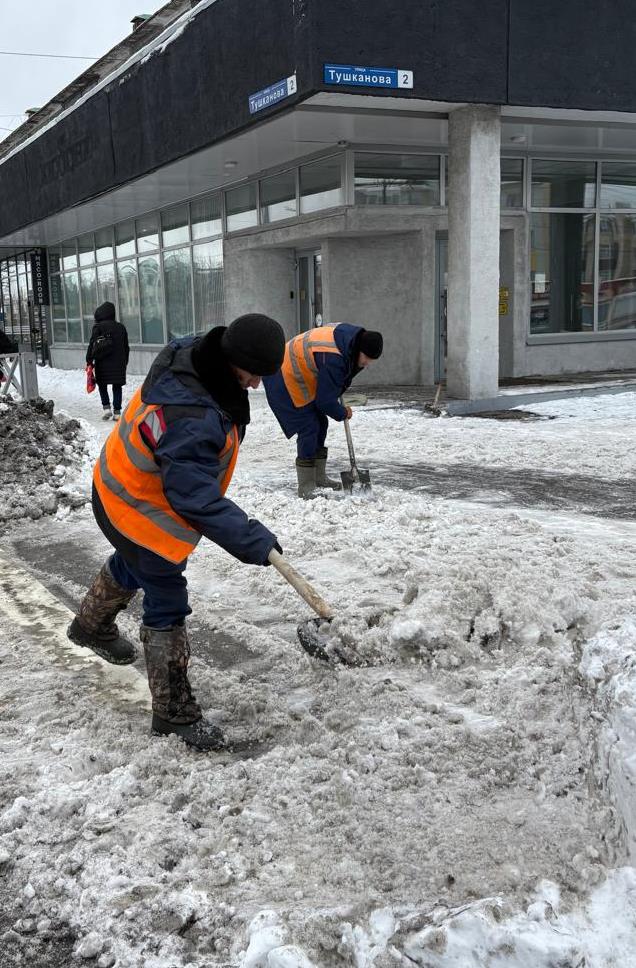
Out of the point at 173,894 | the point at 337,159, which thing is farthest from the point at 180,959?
the point at 337,159

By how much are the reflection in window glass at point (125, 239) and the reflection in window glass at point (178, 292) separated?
2038mm

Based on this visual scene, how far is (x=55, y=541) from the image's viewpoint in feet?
21.4

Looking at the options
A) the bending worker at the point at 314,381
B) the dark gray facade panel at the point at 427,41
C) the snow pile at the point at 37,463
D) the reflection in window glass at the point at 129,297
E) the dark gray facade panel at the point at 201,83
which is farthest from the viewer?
the reflection in window glass at the point at 129,297

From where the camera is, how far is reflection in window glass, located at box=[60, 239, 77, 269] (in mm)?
25250

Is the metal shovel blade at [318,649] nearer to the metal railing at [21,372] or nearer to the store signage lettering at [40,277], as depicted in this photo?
the metal railing at [21,372]

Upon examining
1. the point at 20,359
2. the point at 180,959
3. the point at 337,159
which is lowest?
the point at 180,959

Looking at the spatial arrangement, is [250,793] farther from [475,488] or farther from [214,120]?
[214,120]

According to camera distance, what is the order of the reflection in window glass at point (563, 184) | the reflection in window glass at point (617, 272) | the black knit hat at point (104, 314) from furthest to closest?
the reflection in window glass at point (617, 272)
the reflection in window glass at point (563, 184)
the black knit hat at point (104, 314)

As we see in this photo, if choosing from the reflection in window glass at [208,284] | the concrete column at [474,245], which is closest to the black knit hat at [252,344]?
the concrete column at [474,245]

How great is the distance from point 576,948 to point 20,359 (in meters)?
11.9

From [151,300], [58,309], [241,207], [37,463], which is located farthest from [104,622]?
[58,309]

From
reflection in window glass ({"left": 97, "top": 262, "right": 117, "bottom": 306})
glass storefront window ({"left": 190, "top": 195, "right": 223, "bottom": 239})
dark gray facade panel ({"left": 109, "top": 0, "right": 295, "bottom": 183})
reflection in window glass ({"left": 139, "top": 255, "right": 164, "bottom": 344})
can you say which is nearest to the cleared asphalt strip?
dark gray facade panel ({"left": 109, "top": 0, "right": 295, "bottom": 183})

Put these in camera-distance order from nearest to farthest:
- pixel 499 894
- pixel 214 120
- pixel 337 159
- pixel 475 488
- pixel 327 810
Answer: pixel 499 894 → pixel 327 810 → pixel 475 488 → pixel 214 120 → pixel 337 159

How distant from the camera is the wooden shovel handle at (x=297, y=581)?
123 inches
